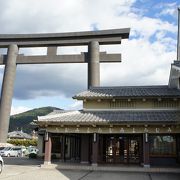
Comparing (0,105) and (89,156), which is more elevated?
(0,105)

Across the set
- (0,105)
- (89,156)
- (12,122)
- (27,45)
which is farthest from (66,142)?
(12,122)

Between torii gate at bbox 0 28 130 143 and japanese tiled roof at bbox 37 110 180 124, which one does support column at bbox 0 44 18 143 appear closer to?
torii gate at bbox 0 28 130 143

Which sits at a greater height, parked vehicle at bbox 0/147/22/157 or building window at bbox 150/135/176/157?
building window at bbox 150/135/176/157

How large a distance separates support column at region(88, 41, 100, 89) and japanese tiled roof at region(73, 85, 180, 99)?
233 inches

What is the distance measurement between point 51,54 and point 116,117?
16.3 metres

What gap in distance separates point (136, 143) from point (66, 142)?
26.0ft

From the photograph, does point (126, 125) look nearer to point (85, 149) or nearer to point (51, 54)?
point (85, 149)

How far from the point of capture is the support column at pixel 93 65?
105 ft

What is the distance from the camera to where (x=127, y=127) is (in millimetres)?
20484

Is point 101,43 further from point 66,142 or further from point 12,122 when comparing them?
point 12,122

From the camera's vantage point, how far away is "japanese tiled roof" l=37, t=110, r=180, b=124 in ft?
66.5

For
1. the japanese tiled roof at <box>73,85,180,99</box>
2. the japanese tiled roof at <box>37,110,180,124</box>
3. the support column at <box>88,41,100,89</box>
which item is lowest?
the japanese tiled roof at <box>37,110,180,124</box>

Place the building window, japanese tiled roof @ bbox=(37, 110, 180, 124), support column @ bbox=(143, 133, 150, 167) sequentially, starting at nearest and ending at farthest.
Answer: support column @ bbox=(143, 133, 150, 167) → japanese tiled roof @ bbox=(37, 110, 180, 124) → the building window

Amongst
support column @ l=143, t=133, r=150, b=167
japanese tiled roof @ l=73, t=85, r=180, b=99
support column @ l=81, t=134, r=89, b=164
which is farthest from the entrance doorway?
japanese tiled roof @ l=73, t=85, r=180, b=99
